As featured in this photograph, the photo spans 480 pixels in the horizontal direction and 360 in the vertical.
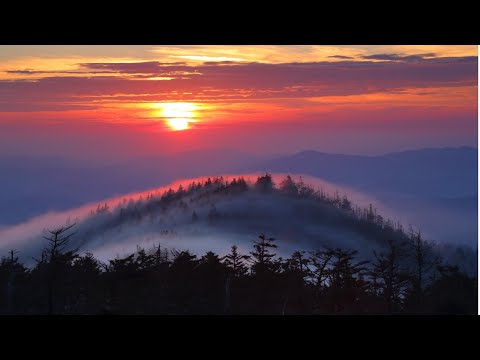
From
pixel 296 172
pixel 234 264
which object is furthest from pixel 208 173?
pixel 234 264

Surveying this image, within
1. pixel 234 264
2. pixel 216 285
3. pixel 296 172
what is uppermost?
pixel 296 172

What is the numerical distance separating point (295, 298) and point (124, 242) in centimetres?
1568

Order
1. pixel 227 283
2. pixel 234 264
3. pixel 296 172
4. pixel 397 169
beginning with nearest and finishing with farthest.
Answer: pixel 227 283 → pixel 234 264 → pixel 296 172 → pixel 397 169

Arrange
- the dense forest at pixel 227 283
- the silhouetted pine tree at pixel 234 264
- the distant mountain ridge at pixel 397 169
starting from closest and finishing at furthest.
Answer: the dense forest at pixel 227 283, the silhouetted pine tree at pixel 234 264, the distant mountain ridge at pixel 397 169

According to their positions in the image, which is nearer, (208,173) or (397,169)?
(208,173)

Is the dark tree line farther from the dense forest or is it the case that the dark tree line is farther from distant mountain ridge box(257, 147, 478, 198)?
distant mountain ridge box(257, 147, 478, 198)

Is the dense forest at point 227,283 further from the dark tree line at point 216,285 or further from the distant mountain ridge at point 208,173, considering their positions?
the distant mountain ridge at point 208,173

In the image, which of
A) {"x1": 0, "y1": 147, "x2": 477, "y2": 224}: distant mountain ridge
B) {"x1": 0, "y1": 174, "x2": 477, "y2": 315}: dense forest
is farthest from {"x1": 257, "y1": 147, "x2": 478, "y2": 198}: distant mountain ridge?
{"x1": 0, "y1": 174, "x2": 477, "y2": 315}: dense forest

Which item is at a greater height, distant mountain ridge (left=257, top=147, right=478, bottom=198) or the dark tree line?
distant mountain ridge (left=257, top=147, right=478, bottom=198)

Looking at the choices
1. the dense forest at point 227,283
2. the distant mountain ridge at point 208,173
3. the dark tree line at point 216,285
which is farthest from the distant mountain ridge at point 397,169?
the dark tree line at point 216,285

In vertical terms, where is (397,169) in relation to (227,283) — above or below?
above

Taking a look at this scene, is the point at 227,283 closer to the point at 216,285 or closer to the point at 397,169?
the point at 216,285
